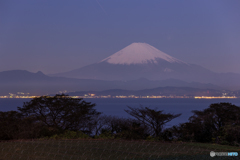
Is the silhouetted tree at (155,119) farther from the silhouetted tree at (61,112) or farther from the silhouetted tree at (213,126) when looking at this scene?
the silhouetted tree at (61,112)

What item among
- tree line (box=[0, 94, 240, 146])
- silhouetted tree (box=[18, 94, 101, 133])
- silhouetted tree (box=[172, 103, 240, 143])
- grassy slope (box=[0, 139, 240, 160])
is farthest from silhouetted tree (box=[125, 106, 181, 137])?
silhouetted tree (box=[18, 94, 101, 133])

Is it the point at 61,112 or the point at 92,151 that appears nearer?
the point at 92,151

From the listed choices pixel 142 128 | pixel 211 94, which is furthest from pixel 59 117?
pixel 211 94

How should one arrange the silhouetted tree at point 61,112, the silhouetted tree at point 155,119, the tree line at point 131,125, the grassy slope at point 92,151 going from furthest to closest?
1. the silhouetted tree at point 61,112
2. the silhouetted tree at point 155,119
3. the tree line at point 131,125
4. the grassy slope at point 92,151

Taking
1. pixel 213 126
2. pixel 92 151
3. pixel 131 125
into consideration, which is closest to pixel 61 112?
pixel 131 125

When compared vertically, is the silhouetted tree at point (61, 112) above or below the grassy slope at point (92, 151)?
above

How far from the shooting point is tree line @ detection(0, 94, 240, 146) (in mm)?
14578

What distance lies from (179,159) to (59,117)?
1397 cm

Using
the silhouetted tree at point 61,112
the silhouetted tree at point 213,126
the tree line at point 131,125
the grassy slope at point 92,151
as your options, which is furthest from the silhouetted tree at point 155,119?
the silhouetted tree at point 61,112

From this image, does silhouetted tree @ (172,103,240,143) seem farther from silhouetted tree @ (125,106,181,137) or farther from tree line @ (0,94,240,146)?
silhouetted tree @ (125,106,181,137)

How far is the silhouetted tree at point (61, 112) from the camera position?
787 inches

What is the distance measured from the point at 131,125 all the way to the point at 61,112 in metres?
6.71

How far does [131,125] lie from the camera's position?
53.9 feet

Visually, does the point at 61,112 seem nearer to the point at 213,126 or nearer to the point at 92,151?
the point at 213,126
